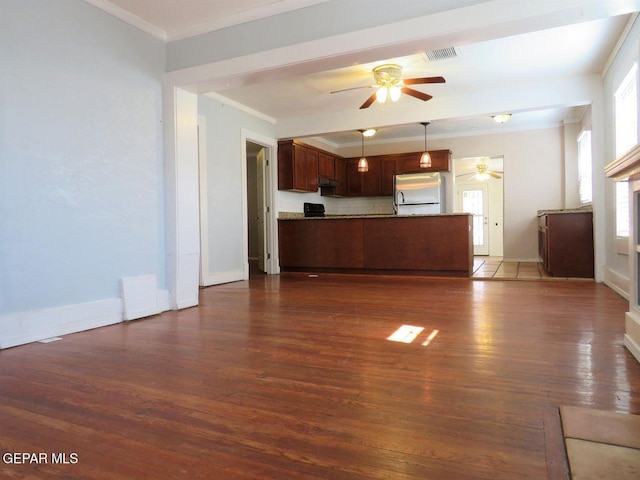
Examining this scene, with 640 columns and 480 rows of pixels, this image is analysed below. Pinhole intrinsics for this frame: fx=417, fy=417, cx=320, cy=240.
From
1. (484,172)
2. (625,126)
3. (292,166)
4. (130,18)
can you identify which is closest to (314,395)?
(130,18)

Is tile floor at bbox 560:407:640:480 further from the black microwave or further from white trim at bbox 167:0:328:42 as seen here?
the black microwave

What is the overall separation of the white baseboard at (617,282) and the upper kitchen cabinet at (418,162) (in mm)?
3758

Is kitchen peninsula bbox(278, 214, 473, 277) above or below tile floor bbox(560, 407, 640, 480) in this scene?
above

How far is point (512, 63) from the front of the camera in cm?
464

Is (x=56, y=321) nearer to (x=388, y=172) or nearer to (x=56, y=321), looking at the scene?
(x=56, y=321)

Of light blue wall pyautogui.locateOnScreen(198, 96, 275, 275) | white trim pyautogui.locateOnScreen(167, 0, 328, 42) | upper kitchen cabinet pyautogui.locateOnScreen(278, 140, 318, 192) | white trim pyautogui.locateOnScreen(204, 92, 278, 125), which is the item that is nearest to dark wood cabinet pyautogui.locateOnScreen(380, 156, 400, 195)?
upper kitchen cabinet pyautogui.locateOnScreen(278, 140, 318, 192)

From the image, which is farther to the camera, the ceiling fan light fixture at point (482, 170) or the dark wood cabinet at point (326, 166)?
the ceiling fan light fixture at point (482, 170)

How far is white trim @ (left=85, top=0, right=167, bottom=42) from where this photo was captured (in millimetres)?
3274

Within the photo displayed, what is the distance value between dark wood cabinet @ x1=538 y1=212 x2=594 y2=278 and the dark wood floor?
2.43 metres

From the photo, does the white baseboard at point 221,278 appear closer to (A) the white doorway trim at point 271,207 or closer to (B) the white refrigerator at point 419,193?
(A) the white doorway trim at point 271,207

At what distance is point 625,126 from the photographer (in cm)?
421

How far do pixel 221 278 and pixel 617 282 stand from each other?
4.68 metres

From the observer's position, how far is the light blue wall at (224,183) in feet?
18.1

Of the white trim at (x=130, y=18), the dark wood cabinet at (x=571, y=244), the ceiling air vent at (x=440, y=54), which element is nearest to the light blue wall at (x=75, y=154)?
the white trim at (x=130, y=18)
